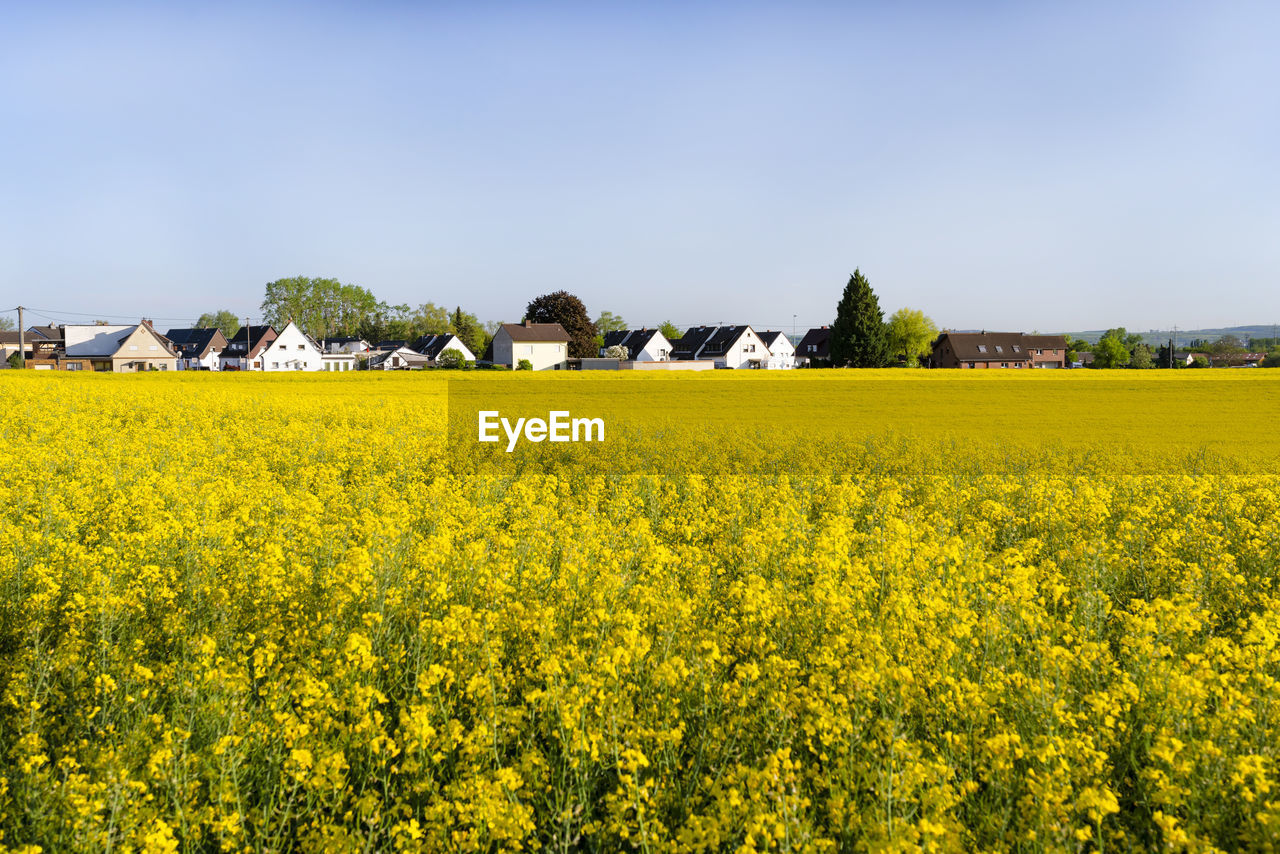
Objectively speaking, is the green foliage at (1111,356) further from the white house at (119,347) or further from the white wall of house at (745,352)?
the white house at (119,347)

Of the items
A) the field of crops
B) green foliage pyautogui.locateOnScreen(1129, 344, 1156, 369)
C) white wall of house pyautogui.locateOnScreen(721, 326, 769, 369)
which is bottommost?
the field of crops

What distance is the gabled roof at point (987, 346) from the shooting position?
9550cm

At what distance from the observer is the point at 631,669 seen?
15.5 ft

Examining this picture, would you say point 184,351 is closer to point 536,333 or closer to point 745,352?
point 536,333

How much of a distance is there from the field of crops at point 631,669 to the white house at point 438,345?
8619 centimetres

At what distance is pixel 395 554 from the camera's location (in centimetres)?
650

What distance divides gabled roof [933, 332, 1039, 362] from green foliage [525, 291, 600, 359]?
161 ft

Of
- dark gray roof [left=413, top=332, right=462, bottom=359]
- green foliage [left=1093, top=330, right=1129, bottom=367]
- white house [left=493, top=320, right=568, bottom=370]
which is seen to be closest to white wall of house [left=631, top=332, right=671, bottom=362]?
white house [left=493, top=320, right=568, bottom=370]

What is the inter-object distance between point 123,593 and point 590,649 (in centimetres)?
401

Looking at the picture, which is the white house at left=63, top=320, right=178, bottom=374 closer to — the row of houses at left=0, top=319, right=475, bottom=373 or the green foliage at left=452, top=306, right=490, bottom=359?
the row of houses at left=0, top=319, right=475, bottom=373

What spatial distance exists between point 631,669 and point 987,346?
105685mm

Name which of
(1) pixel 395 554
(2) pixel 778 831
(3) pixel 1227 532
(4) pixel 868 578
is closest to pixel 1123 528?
(3) pixel 1227 532

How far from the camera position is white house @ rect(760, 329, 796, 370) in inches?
4281

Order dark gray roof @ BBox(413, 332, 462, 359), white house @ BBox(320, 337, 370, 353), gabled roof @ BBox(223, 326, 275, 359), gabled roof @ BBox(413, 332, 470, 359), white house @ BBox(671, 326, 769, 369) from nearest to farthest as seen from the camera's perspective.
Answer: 1. gabled roof @ BBox(223, 326, 275, 359)
2. white house @ BBox(671, 326, 769, 369)
3. gabled roof @ BBox(413, 332, 470, 359)
4. dark gray roof @ BBox(413, 332, 462, 359)
5. white house @ BBox(320, 337, 370, 353)
